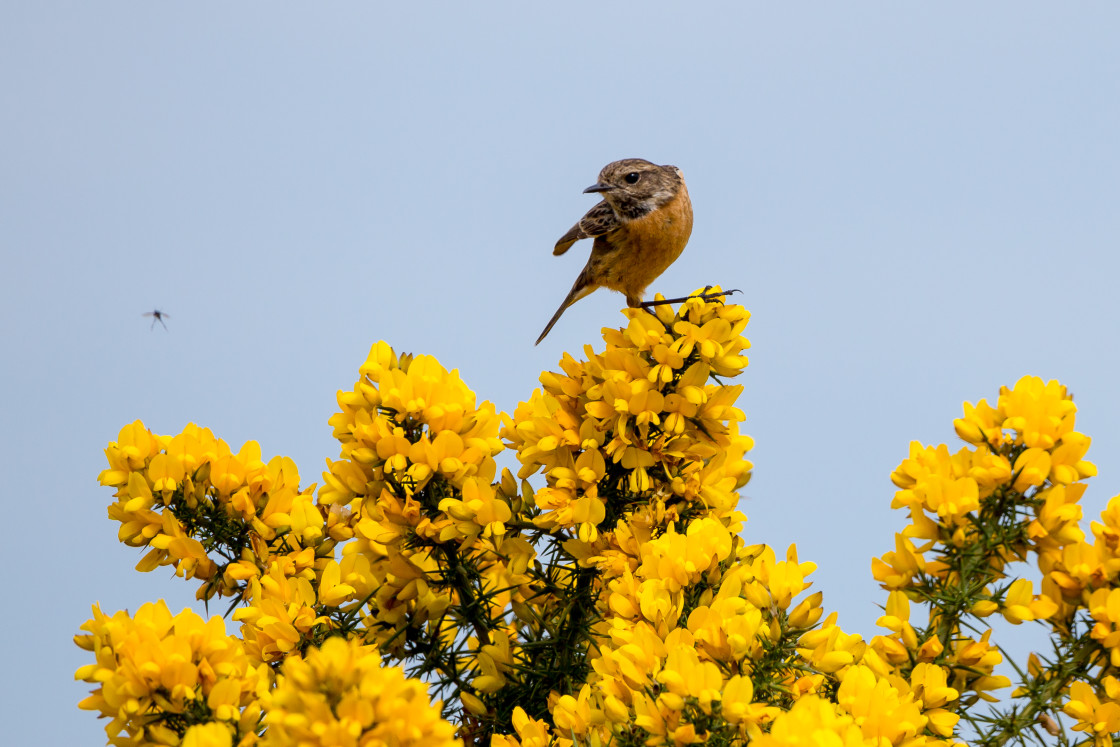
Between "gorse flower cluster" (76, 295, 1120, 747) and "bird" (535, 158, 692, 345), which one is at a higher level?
"bird" (535, 158, 692, 345)

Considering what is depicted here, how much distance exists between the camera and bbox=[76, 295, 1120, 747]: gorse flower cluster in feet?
7.59

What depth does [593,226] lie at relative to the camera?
16.7 feet

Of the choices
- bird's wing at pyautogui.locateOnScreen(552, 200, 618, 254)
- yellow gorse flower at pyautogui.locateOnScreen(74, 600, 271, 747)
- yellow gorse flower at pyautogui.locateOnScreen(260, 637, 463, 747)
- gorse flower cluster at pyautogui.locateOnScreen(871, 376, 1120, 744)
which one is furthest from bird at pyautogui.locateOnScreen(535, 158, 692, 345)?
yellow gorse flower at pyautogui.locateOnScreen(260, 637, 463, 747)

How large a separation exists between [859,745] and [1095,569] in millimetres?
1122

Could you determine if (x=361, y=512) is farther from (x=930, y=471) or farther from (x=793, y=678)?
(x=930, y=471)

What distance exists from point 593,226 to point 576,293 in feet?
1.27

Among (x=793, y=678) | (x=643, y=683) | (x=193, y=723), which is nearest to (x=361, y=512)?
(x=193, y=723)

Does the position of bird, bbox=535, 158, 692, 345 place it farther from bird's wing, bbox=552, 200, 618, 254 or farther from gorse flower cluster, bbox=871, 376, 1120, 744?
gorse flower cluster, bbox=871, 376, 1120, 744

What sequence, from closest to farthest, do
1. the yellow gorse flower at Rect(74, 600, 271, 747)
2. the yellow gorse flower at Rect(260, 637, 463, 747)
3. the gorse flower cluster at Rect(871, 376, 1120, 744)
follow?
the yellow gorse flower at Rect(260, 637, 463, 747), the yellow gorse flower at Rect(74, 600, 271, 747), the gorse flower cluster at Rect(871, 376, 1120, 744)

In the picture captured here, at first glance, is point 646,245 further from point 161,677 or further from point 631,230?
point 161,677

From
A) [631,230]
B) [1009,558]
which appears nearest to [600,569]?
[1009,558]

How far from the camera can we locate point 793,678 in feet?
8.94

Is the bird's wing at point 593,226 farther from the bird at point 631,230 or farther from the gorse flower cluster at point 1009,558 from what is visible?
the gorse flower cluster at point 1009,558

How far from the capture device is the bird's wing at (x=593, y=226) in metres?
5.07
